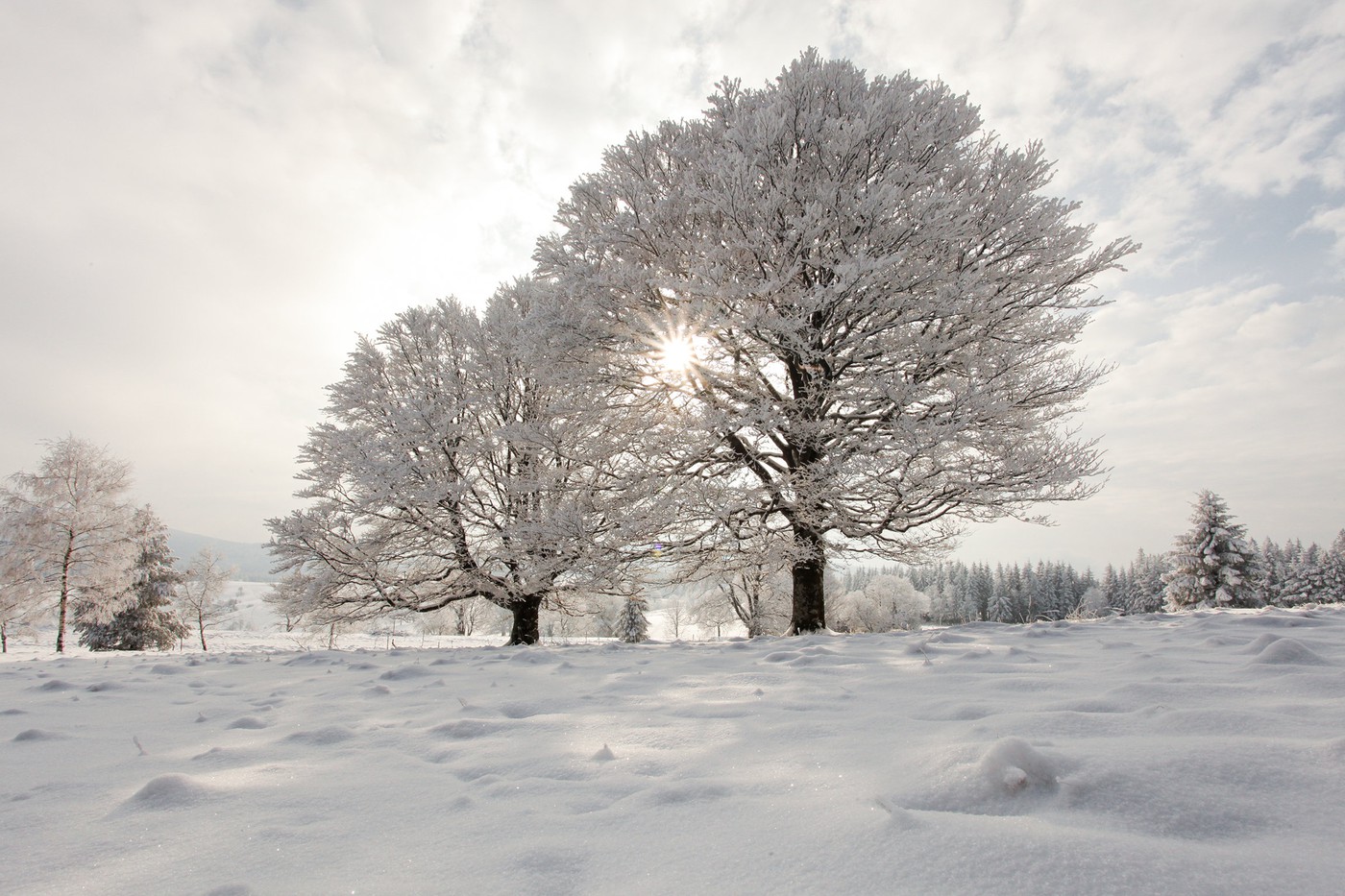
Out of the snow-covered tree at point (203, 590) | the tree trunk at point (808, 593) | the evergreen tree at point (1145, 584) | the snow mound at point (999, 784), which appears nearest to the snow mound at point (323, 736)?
the snow mound at point (999, 784)

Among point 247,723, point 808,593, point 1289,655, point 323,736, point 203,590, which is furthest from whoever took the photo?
point 203,590

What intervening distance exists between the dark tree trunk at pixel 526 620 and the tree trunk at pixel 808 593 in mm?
5261

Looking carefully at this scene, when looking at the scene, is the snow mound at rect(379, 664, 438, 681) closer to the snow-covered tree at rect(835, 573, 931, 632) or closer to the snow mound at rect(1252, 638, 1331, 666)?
the snow mound at rect(1252, 638, 1331, 666)

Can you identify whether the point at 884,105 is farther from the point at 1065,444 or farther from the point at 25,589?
the point at 25,589

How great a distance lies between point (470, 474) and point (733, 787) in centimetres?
970

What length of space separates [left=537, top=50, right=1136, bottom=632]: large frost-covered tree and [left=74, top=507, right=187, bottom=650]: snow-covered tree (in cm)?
2650

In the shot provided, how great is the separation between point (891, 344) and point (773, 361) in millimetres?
1583

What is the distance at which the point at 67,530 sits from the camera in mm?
19547

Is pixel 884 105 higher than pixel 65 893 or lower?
higher

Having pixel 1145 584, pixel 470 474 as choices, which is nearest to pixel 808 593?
pixel 470 474

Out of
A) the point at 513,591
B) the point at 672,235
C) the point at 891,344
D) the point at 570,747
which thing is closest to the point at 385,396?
the point at 513,591

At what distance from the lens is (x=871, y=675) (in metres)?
3.04

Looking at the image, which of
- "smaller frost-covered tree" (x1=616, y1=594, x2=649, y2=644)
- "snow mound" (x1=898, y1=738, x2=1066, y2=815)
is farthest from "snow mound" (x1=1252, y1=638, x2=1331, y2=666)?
"smaller frost-covered tree" (x1=616, y1=594, x2=649, y2=644)

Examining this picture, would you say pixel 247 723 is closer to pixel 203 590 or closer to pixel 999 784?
pixel 999 784
